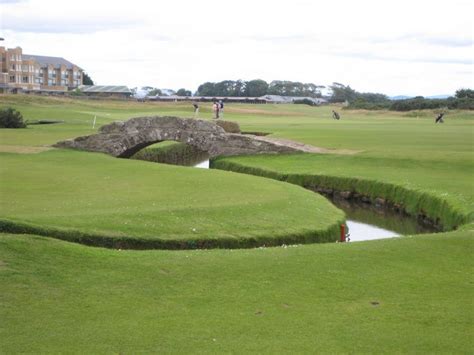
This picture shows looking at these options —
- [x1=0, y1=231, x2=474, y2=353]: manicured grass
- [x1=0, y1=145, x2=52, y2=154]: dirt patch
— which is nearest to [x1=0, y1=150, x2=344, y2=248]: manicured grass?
[x1=0, y1=231, x2=474, y2=353]: manicured grass

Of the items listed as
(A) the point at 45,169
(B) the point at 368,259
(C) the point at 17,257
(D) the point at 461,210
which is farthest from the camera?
(A) the point at 45,169

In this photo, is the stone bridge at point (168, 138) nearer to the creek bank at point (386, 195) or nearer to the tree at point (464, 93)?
the creek bank at point (386, 195)

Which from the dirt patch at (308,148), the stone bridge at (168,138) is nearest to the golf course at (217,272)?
the dirt patch at (308,148)

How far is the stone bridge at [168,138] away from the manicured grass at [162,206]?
10.1 meters

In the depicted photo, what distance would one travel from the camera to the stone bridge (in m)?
47.4

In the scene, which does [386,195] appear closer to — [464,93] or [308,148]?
[308,148]

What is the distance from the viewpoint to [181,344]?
11227 millimetres

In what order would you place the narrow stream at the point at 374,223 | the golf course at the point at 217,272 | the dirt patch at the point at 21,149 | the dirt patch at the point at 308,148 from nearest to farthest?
the golf course at the point at 217,272, the narrow stream at the point at 374,223, the dirt patch at the point at 21,149, the dirt patch at the point at 308,148

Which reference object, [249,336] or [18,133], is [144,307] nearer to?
[249,336]

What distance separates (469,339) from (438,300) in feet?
6.47

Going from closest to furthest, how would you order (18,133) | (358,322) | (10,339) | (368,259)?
1. (10,339)
2. (358,322)
3. (368,259)
4. (18,133)

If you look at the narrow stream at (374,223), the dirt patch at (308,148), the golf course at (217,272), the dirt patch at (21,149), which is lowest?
the narrow stream at (374,223)

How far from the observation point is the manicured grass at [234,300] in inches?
448

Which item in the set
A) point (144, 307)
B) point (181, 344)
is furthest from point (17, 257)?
point (181, 344)
